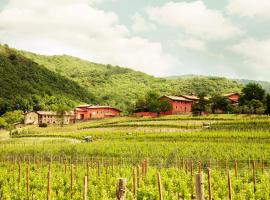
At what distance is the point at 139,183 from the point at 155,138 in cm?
3456

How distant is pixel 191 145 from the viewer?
4394 cm

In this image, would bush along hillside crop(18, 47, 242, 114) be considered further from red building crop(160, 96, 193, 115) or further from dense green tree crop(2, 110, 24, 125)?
dense green tree crop(2, 110, 24, 125)

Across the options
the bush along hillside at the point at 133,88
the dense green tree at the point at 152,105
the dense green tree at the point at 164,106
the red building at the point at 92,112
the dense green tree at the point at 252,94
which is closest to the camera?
the dense green tree at the point at 252,94

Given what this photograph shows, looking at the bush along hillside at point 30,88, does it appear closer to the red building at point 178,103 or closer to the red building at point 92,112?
the red building at point 92,112

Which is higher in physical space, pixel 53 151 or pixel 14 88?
pixel 14 88

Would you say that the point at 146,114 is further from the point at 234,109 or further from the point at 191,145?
the point at 191,145

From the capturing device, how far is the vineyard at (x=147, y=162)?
17547 mm

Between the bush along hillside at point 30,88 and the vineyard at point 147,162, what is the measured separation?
4457cm

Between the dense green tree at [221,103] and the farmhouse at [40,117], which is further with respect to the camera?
the farmhouse at [40,117]

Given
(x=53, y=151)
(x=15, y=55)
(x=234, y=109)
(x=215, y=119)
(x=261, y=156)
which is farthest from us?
(x=15, y=55)

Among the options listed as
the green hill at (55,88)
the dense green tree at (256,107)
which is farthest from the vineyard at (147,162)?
the green hill at (55,88)

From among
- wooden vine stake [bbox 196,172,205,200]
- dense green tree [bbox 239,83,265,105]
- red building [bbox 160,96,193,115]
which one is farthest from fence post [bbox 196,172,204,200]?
red building [bbox 160,96,193,115]

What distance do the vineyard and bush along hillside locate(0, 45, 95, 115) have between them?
1755 inches

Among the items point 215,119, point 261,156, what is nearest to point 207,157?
point 261,156
